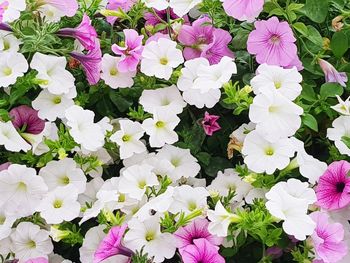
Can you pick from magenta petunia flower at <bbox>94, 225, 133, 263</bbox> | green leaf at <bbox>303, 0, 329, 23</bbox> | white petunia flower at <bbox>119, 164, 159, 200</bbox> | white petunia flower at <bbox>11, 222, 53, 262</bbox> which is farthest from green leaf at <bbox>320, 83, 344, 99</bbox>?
white petunia flower at <bbox>11, 222, 53, 262</bbox>

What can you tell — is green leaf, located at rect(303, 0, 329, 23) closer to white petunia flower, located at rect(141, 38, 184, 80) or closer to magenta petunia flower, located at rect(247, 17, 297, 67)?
magenta petunia flower, located at rect(247, 17, 297, 67)

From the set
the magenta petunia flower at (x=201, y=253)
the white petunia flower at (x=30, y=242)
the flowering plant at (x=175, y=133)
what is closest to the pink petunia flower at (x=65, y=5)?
the flowering plant at (x=175, y=133)

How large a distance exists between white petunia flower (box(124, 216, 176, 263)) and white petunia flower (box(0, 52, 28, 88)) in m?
0.37

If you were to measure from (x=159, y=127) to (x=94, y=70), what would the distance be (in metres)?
0.18

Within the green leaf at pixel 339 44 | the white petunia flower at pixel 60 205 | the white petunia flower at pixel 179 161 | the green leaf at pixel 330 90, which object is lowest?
the white petunia flower at pixel 60 205

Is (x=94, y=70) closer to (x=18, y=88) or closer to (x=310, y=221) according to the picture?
(x=18, y=88)

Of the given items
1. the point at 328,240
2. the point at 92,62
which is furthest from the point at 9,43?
the point at 328,240

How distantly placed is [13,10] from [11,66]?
0.11m

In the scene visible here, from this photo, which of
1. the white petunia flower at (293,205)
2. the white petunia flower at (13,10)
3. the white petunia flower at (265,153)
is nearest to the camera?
the white petunia flower at (293,205)

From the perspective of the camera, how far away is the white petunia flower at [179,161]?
1.39m

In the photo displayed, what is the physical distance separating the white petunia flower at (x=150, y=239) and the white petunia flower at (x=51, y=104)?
0.97 ft

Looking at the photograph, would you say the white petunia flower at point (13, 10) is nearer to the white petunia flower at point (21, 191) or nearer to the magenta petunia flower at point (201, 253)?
the white petunia flower at point (21, 191)

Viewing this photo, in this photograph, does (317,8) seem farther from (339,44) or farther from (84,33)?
(84,33)

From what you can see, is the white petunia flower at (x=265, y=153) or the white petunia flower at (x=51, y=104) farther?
the white petunia flower at (x=51, y=104)
